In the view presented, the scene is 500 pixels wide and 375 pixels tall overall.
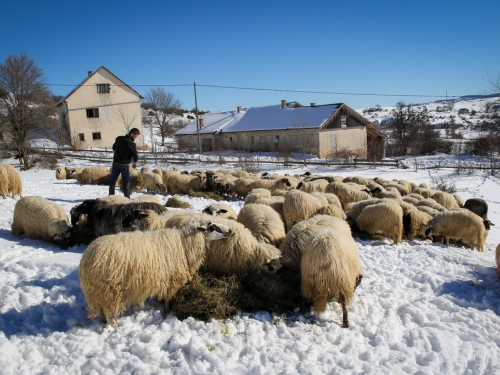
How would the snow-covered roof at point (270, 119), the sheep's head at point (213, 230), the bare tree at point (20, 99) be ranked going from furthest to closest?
the snow-covered roof at point (270, 119) < the bare tree at point (20, 99) < the sheep's head at point (213, 230)

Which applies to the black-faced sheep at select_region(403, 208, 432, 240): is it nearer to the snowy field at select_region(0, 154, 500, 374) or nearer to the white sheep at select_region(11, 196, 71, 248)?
the snowy field at select_region(0, 154, 500, 374)

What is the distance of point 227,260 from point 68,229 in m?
3.58

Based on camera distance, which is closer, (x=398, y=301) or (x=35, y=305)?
(x=35, y=305)

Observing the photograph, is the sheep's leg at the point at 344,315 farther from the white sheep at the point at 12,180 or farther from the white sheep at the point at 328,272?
the white sheep at the point at 12,180

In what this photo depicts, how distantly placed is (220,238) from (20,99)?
30132 mm

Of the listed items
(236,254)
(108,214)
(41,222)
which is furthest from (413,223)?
(41,222)

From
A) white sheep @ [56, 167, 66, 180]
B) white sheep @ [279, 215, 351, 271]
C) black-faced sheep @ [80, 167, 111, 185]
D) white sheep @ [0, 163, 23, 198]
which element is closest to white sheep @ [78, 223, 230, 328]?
white sheep @ [279, 215, 351, 271]

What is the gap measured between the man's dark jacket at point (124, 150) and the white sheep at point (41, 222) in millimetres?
2088

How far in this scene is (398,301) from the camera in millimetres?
5086

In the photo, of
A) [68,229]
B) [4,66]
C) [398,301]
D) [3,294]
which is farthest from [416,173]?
[4,66]

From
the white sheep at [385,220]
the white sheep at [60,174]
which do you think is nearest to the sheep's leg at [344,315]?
the white sheep at [385,220]

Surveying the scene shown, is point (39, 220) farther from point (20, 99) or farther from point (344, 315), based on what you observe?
point (20, 99)

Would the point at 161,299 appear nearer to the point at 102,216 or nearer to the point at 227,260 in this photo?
the point at 227,260

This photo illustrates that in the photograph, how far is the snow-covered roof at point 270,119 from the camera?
35609 millimetres
